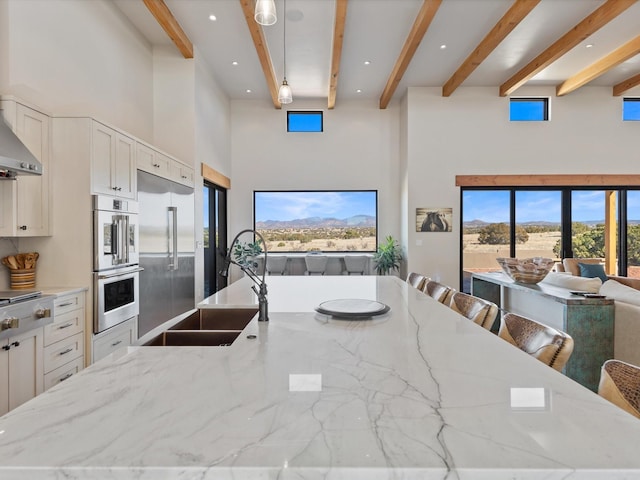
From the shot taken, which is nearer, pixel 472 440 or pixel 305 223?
pixel 472 440

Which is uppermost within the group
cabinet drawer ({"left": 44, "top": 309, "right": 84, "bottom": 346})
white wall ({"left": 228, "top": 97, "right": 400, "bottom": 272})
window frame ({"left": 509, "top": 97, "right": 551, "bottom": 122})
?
window frame ({"left": 509, "top": 97, "right": 551, "bottom": 122})

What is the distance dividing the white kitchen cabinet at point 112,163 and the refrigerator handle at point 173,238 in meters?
0.72

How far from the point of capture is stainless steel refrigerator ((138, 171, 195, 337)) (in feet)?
11.2

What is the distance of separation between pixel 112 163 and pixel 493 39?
4769 millimetres

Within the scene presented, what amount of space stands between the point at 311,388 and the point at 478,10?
4914mm

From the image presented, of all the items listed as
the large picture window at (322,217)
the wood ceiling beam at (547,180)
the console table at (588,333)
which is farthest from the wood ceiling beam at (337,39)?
the console table at (588,333)

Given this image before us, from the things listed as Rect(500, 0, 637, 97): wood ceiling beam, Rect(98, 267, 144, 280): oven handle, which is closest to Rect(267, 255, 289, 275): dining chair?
Rect(98, 267, 144, 280): oven handle

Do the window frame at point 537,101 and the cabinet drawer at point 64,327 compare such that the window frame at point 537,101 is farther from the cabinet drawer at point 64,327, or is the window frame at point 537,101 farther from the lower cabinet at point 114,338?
the cabinet drawer at point 64,327

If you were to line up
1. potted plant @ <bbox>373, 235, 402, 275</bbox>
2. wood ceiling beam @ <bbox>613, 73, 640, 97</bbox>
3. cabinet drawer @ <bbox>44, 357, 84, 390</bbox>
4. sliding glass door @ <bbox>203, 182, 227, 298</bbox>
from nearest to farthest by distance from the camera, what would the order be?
cabinet drawer @ <bbox>44, 357, 84, 390</bbox>
sliding glass door @ <bbox>203, 182, 227, 298</bbox>
wood ceiling beam @ <bbox>613, 73, 640, 97</bbox>
potted plant @ <bbox>373, 235, 402, 275</bbox>

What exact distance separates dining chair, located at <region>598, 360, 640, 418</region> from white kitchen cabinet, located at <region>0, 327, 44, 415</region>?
9.17ft

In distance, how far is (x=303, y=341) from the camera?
1.23 metres

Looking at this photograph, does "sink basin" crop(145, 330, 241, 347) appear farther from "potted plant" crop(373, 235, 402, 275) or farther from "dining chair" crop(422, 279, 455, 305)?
"potted plant" crop(373, 235, 402, 275)

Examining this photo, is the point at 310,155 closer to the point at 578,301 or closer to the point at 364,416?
the point at 578,301


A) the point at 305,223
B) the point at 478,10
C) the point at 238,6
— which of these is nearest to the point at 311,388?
the point at 238,6
